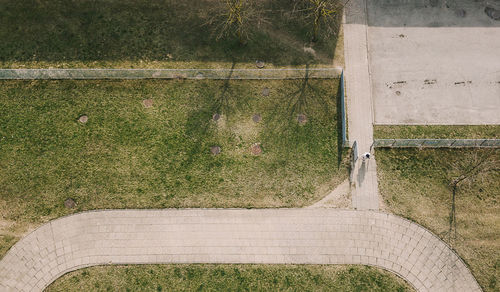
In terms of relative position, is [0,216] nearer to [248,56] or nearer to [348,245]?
[248,56]

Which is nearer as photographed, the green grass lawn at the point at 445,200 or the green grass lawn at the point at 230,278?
the green grass lawn at the point at 230,278

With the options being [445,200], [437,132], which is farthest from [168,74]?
[445,200]

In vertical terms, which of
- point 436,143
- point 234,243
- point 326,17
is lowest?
point 234,243

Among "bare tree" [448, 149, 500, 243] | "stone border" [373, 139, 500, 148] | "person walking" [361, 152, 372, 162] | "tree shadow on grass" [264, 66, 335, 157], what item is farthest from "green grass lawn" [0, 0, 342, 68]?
"bare tree" [448, 149, 500, 243]

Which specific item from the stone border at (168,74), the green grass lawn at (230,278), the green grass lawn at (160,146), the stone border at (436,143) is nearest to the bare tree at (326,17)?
the stone border at (168,74)

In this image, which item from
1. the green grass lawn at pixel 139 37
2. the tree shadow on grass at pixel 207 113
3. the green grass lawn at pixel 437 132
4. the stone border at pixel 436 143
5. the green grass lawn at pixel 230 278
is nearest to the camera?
the green grass lawn at pixel 230 278

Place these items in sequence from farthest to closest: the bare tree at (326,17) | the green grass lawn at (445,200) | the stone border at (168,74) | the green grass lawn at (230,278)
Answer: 1. the bare tree at (326,17)
2. the stone border at (168,74)
3. the green grass lawn at (445,200)
4. the green grass lawn at (230,278)

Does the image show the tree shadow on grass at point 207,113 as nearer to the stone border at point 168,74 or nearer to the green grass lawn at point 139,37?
the stone border at point 168,74

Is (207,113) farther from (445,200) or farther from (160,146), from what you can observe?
(445,200)
